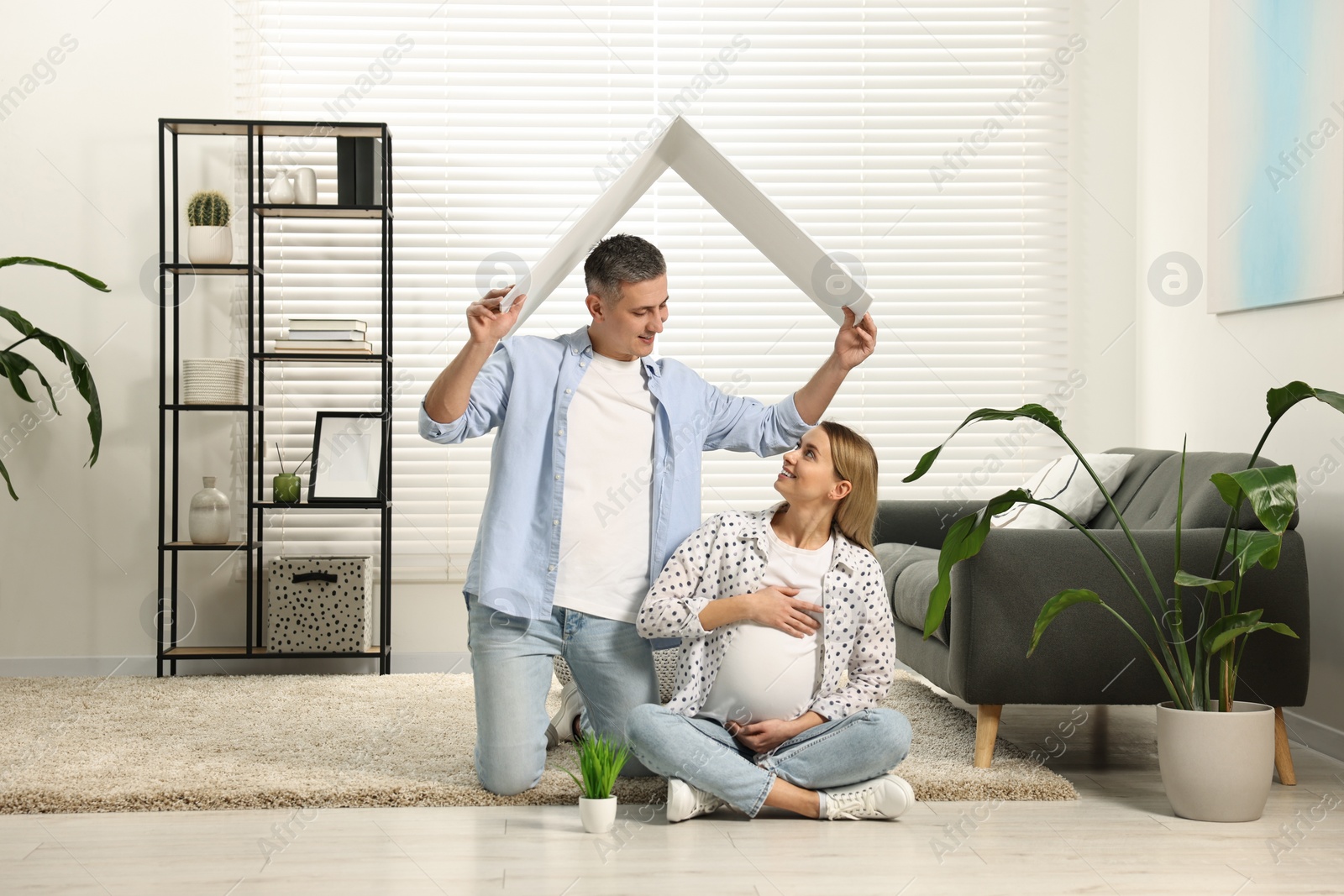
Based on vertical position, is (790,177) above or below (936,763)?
above

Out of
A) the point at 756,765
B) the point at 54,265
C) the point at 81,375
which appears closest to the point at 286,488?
the point at 81,375

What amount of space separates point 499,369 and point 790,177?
203cm

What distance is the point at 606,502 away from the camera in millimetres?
2371

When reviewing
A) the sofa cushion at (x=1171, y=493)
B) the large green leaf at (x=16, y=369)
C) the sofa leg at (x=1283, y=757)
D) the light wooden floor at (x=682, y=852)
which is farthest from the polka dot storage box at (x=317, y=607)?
the sofa leg at (x=1283, y=757)

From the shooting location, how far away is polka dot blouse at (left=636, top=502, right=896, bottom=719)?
2.24 meters

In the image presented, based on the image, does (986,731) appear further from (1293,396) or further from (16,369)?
(16,369)

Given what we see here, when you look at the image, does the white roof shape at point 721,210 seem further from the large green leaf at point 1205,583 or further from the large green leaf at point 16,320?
the large green leaf at point 16,320

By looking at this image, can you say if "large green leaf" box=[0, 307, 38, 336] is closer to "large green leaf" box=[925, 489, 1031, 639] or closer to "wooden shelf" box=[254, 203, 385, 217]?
"wooden shelf" box=[254, 203, 385, 217]

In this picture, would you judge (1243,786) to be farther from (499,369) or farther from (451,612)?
(451,612)

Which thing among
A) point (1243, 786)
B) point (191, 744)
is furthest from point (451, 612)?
point (1243, 786)

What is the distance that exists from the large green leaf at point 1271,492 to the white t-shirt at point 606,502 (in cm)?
111

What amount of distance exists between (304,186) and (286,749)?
74.8 inches

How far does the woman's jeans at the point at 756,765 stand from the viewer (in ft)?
7.02

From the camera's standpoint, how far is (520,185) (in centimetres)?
402
